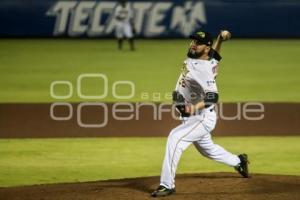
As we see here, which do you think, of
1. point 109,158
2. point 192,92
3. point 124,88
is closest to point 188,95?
point 192,92

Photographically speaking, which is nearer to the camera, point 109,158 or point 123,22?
point 109,158

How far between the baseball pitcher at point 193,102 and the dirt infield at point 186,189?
1.05ft

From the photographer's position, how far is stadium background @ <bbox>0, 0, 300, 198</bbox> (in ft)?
34.7

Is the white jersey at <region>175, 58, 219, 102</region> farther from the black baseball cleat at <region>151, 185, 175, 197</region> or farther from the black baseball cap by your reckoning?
the black baseball cleat at <region>151, 185, 175, 197</region>

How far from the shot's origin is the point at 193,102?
796cm

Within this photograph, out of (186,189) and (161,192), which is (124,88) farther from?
(161,192)

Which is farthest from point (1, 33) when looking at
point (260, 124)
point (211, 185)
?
point (211, 185)

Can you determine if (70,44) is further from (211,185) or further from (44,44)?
(211,185)

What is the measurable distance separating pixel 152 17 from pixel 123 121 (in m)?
15.8

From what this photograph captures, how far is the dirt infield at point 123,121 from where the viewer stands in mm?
12633

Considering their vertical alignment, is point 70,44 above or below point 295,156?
above

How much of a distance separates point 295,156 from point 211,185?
308 cm

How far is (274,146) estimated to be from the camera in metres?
11.6

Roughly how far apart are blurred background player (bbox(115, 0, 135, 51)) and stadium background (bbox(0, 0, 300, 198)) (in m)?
0.46
